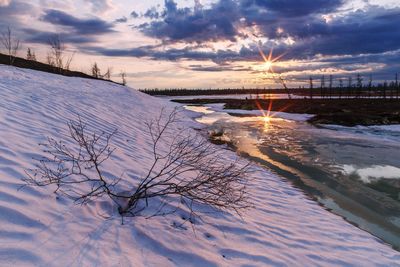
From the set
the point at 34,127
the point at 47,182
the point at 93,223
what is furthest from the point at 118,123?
the point at 93,223

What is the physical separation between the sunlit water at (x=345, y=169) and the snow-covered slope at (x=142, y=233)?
834mm

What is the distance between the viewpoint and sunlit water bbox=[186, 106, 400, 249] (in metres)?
7.30

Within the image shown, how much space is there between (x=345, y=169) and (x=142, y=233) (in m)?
8.77

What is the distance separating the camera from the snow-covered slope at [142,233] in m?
3.43

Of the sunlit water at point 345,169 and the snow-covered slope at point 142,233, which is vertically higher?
the snow-covered slope at point 142,233

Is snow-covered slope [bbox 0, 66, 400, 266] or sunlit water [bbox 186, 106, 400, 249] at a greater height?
snow-covered slope [bbox 0, 66, 400, 266]

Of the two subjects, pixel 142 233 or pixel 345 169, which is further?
pixel 345 169

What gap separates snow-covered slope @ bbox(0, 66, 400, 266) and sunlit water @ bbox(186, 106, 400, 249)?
834 millimetres

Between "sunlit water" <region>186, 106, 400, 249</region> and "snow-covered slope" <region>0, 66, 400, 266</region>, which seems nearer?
"snow-covered slope" <region>0, 66, 400, 266</region>

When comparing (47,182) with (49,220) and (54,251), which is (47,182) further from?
(54,251)

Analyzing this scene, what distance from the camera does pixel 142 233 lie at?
421 centimetres

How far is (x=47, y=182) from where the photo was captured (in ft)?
15.3

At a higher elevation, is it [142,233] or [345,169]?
[142,233]

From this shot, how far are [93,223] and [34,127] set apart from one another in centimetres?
383
